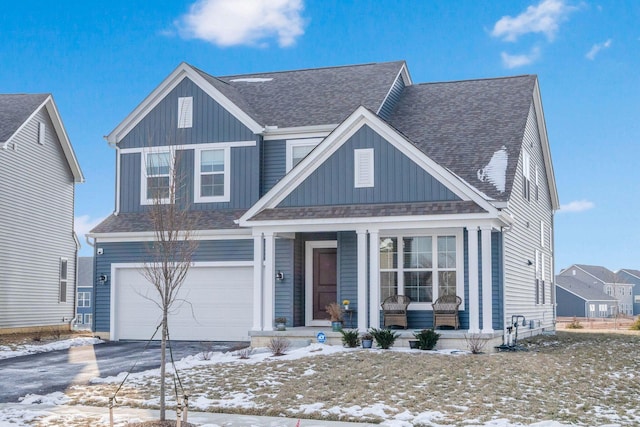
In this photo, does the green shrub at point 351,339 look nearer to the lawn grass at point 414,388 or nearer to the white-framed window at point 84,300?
the lawn grass at point 414,388

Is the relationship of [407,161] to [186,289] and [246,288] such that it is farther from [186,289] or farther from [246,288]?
[186,289]

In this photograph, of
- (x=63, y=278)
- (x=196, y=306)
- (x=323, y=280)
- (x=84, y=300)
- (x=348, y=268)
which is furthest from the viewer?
(x=84, y=300)

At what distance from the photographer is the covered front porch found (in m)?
17.6

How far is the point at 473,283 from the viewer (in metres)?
17.1

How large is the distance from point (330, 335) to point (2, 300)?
41.3 ft

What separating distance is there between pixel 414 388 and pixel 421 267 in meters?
6.90

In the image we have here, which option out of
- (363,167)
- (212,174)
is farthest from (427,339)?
(212,174)

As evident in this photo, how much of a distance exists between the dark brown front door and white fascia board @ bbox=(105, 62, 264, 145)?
178 inches

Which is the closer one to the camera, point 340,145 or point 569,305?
point 340,145

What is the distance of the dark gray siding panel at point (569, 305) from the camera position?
74.8 meters

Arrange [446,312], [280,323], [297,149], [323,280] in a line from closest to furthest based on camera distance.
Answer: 1. [446,312]
2. [280,323]
3. [323,280]
4. [297,149]

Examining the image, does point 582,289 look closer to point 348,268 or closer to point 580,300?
point 580,300

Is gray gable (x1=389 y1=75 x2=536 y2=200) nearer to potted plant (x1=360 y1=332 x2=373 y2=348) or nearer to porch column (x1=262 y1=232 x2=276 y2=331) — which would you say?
porch column (x1=262 y1=232 x2=276 y2=331)

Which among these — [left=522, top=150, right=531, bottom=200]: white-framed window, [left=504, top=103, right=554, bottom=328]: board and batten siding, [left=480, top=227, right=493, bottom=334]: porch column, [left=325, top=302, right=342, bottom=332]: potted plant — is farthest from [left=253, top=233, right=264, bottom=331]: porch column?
[left=522, top=150, right=531, bottom=200]: white-framed window
